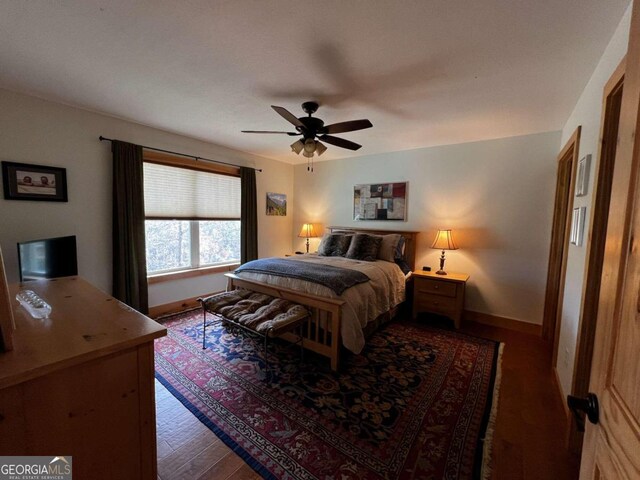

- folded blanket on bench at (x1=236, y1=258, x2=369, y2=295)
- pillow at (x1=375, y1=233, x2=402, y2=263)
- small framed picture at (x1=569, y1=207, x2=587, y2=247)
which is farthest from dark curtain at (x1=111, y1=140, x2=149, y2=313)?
small framed picture at (x1=569, y1=207, x2=587, y2=247)

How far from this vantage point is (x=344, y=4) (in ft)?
4.34

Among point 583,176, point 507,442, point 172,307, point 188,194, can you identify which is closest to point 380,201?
point 583,176

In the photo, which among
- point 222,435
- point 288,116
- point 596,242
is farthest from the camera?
point 288,116

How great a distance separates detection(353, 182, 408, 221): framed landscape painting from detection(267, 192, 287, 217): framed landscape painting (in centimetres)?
141

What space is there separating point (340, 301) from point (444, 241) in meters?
1.85

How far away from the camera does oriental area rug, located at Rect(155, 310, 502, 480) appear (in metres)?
1.45

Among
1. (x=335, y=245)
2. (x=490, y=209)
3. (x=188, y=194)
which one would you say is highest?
(x=188, y=194)

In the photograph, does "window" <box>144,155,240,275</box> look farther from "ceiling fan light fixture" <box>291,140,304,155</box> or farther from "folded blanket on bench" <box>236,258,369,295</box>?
"ceiling fan light fixture" <box>291,140,304,155</box>

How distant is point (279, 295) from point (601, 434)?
7.68 feet

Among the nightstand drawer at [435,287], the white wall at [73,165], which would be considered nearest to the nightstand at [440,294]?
the nightstand drawer at [435,287]

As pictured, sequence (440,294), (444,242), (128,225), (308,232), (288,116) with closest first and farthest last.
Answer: (288,116) < (128,225) < (440,294) < (444,242) < (308,232)

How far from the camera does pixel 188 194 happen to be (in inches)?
144

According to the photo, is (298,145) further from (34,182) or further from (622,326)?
(34,182)

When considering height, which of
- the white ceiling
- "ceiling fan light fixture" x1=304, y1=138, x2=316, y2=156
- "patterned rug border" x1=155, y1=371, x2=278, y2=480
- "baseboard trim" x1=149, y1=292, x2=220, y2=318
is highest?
the white ceiling
